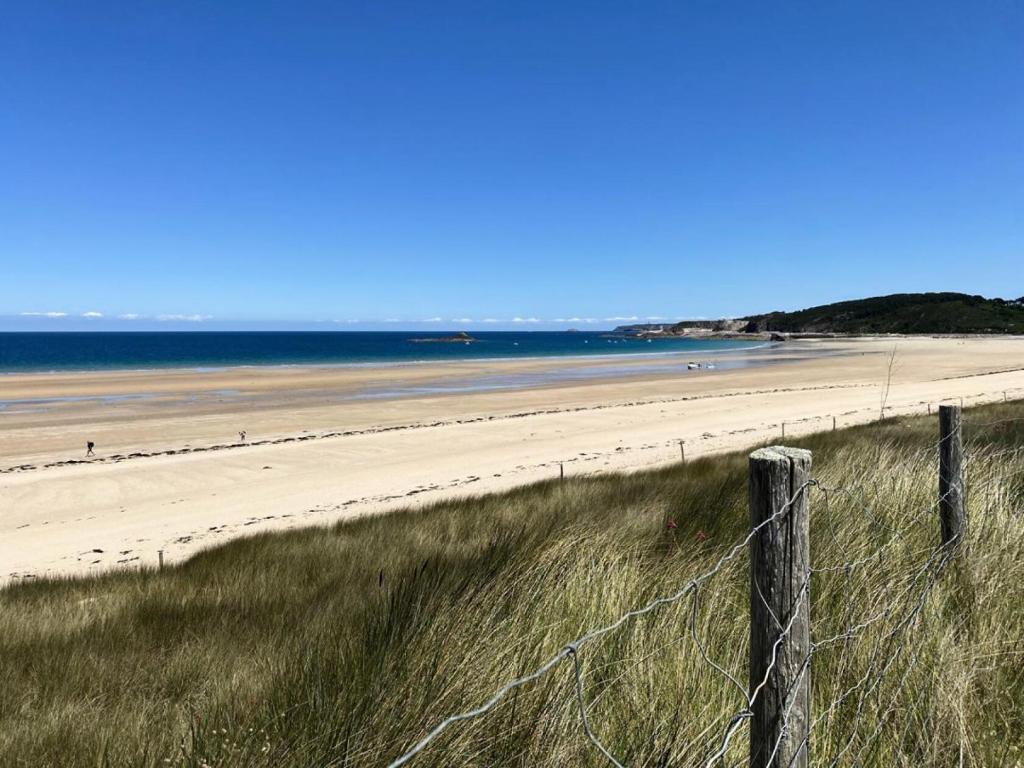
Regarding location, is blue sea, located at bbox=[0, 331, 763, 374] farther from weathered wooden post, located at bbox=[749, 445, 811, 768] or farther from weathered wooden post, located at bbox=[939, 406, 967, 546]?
weathered wooden post, located at bbox=[749, 445, 811, 768]

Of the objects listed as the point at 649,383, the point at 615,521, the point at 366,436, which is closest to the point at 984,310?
the point at 649,383

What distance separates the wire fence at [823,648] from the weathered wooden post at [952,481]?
0.02 meters

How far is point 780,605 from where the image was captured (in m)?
1.92

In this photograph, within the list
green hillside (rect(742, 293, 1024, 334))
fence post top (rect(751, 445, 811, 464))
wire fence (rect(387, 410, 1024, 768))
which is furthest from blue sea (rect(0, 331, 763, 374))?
fence post top (rect(751, 445, 811, 464))

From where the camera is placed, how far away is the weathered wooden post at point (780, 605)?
1882 millimetres

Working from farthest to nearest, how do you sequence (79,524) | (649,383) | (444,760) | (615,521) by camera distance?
(649,383) < (79,524) < (615,521) < (444,760)

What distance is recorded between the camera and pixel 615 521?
5.71m

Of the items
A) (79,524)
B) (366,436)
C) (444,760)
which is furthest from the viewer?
(366,436)

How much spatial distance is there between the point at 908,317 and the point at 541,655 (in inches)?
5648

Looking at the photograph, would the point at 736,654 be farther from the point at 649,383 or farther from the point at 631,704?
the point at 649,383

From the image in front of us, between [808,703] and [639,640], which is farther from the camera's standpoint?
[639,640]

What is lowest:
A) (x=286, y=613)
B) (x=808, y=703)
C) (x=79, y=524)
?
(x=79, y=524)

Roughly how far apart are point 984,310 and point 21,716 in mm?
140120

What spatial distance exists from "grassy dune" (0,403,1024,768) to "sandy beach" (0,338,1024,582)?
4.78 metres
